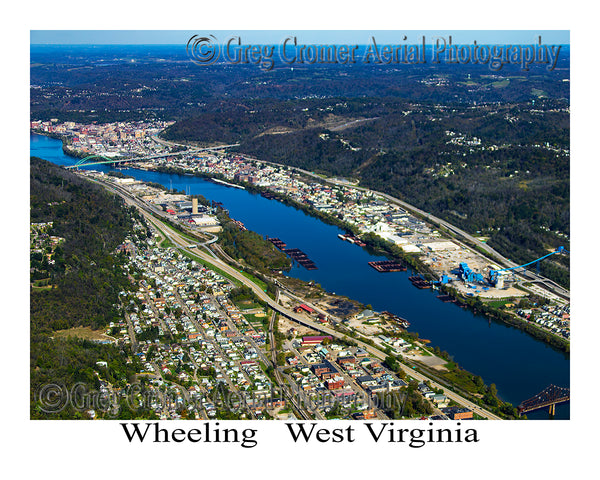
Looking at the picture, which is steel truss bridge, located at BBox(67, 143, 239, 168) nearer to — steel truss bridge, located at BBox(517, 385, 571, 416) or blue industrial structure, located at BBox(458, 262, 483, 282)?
blue industrial structure, located at BBox(458, 262, 483, 282)

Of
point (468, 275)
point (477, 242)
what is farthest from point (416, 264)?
point (477, 242)

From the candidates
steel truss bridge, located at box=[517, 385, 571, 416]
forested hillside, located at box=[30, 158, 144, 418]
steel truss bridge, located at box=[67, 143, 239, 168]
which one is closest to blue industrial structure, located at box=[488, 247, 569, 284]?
steel truss bridge, located at box=[517, 385, 571, 416]

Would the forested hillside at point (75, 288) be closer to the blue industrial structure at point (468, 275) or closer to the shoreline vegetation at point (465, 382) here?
the shoreline vegetation at point (465, 382)

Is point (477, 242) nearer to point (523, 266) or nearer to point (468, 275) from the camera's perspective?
point (523, 266)

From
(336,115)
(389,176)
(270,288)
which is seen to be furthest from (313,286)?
(336,115)

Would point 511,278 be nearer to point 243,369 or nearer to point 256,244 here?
point 256,244

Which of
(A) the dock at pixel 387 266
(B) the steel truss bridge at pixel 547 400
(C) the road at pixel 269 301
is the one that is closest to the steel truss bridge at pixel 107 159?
(C) the road at pixel 269 301
